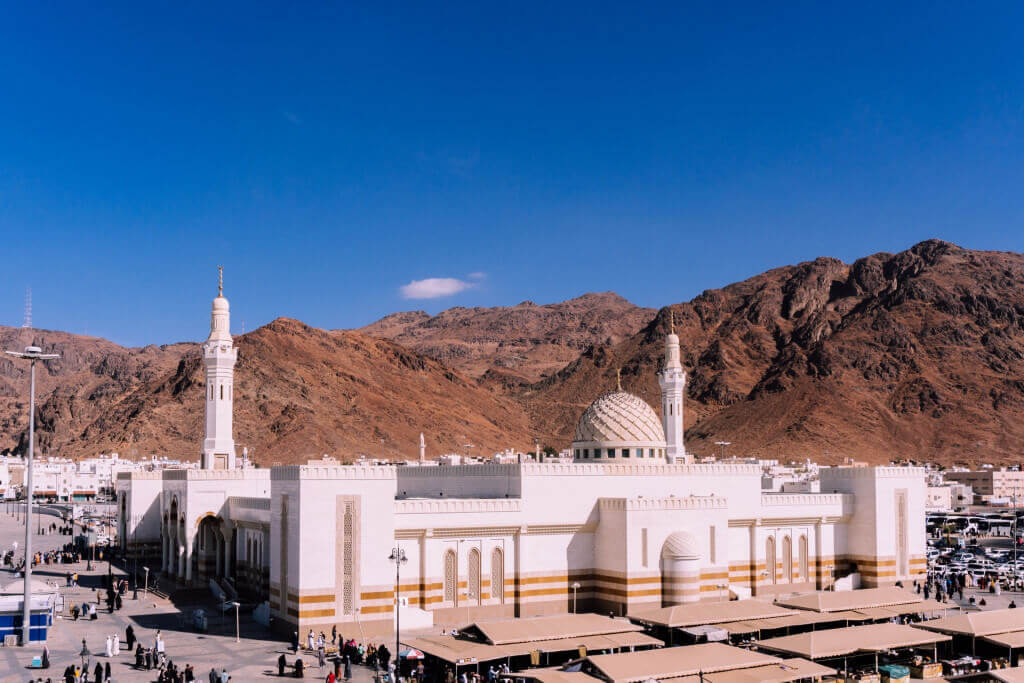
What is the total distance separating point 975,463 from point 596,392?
61647 mm

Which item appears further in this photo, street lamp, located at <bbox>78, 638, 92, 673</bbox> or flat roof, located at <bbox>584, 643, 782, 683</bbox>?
street lamp, located at <bbox>78, 638, 92, 673</bbox>

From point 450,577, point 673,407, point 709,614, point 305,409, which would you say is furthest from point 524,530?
point 305,409

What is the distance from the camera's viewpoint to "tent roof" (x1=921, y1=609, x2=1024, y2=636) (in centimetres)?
2761

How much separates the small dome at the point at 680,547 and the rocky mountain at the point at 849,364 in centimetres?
8100

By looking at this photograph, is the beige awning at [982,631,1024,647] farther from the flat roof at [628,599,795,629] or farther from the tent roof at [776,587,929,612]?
the flat roof at [628,599,795,629]

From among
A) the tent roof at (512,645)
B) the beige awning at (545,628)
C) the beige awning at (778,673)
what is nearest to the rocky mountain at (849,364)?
the beige awning at (545,628)

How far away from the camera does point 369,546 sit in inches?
1187

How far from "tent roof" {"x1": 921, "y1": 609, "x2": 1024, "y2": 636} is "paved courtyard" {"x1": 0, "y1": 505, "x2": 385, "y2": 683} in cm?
1510

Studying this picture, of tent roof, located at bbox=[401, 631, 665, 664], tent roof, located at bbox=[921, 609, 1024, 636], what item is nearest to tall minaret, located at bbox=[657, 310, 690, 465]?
tent roof, located at bbox=[921, 609, 1024, 636]

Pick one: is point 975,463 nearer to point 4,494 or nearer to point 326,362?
point 326,362

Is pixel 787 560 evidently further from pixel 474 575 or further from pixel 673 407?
pixel 474 575

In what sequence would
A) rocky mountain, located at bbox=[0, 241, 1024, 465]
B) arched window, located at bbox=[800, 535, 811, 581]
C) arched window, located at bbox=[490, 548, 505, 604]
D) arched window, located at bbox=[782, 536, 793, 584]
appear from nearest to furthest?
arched window, located at bbox=[490, 548, 505, 604] → arched window, located at bbox=[782, 536, 793, 584] → arched window, located at bbox=[800, 535, 811, 581] → rocky mountain, located at bbox=[0, 241, 1024, 465]

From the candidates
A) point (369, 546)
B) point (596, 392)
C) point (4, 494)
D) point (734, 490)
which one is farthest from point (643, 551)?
point (596, 392)

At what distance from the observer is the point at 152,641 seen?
95.6 ft
